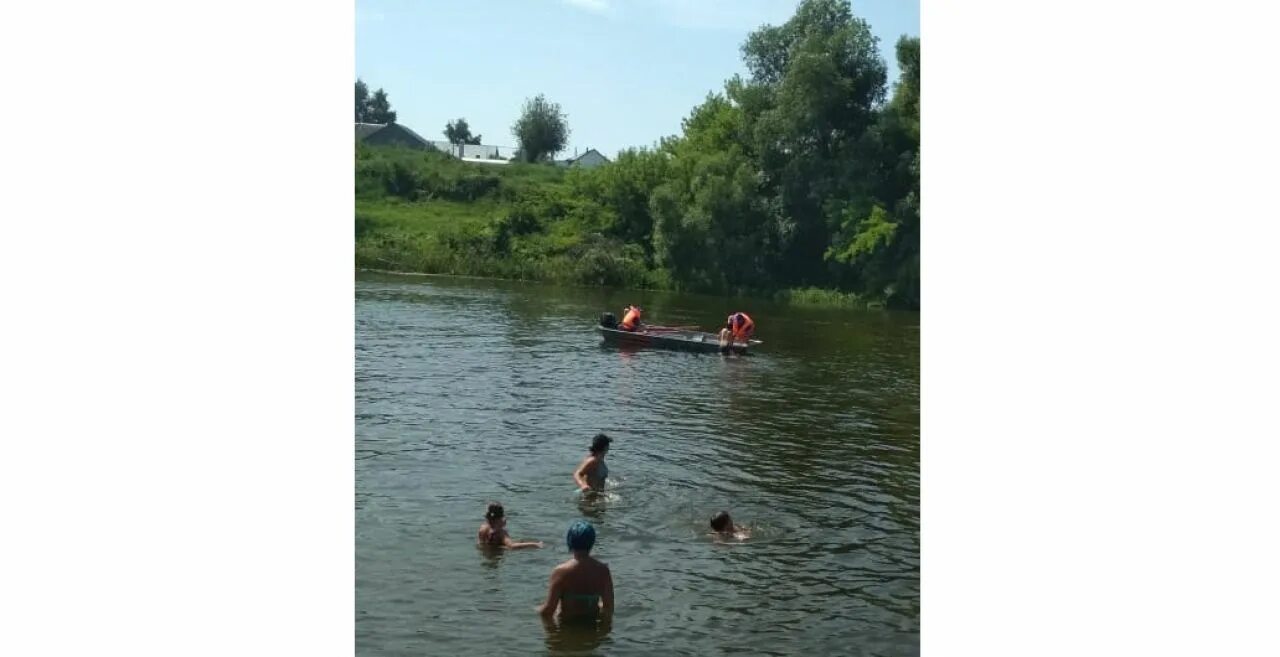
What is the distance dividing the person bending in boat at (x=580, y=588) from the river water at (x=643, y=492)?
0.14m

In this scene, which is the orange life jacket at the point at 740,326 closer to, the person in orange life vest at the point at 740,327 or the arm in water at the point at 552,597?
the person in orange life vest at the point at 740,327

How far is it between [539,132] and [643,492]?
34950 mm

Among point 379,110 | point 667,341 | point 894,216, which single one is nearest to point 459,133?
point 379,110

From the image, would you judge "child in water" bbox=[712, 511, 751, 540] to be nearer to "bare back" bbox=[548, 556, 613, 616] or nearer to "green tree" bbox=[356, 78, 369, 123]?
"bare back" bbox=[548, 556, 613, 616]

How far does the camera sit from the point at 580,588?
7.37m

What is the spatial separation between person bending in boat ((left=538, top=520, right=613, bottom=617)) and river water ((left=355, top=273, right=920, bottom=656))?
0.48 feet

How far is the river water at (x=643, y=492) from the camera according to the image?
7.50 meters

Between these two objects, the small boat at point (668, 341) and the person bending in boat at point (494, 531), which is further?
the small boat at point (668, 341)

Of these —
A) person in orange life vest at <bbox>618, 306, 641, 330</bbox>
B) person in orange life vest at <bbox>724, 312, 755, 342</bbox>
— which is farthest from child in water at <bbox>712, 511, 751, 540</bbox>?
person in orange life vest at <bbox>618, 306, 641, 330</bbox>

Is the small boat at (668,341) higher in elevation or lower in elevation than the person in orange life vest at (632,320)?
lower

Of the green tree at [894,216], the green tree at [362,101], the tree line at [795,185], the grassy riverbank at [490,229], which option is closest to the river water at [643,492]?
the green tree at [894,216]

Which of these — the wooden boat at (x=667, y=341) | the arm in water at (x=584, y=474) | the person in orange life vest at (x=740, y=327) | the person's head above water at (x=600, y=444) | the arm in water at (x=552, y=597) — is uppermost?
the person in orange life vest at (x=740, y=327)
